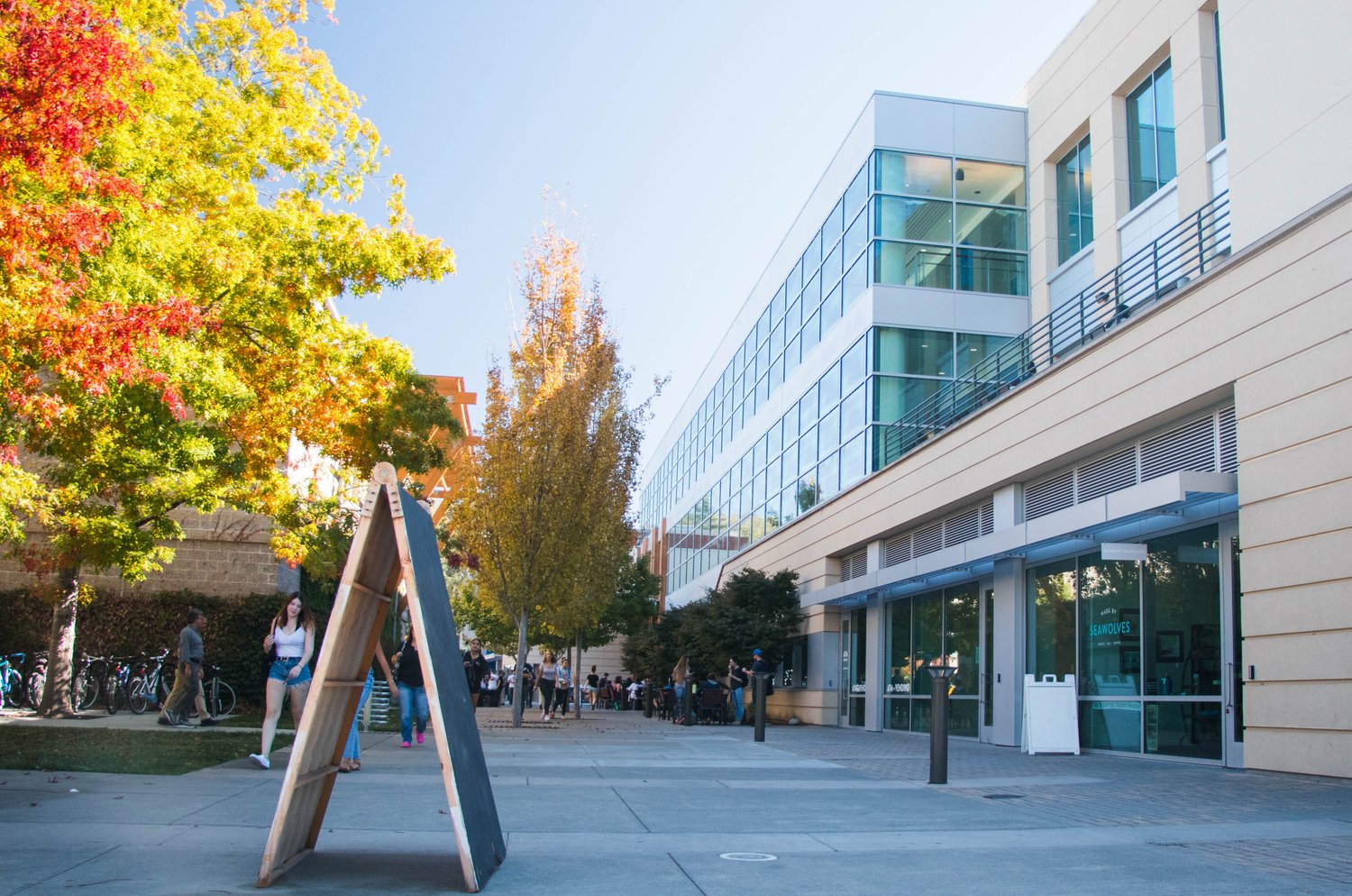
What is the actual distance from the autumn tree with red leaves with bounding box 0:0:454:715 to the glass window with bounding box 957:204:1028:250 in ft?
40.0

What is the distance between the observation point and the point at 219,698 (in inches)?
882

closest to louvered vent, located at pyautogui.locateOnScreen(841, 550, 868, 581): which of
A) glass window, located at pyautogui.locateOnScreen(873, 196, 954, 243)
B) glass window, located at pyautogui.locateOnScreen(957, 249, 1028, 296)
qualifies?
glass window, located at pyautogui.locateOnScreen(957, 249, 1028, 296)

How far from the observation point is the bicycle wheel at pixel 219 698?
20984 mm

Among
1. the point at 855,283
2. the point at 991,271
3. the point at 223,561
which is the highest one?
the point at 855,283

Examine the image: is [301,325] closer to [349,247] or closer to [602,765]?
[349,247]

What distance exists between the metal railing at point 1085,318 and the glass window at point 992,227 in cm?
259

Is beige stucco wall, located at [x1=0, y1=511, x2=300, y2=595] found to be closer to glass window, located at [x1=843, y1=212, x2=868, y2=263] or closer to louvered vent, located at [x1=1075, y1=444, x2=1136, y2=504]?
glass window, located at [x1=843, y1=212, x2=868, y2=263]

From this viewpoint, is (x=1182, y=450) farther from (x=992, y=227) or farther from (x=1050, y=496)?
(x=992, y=227)

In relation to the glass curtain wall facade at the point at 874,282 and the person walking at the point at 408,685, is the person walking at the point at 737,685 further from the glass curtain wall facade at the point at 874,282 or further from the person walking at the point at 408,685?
the person walking at the point at 408,685

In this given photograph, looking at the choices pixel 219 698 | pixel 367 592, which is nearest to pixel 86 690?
pixel 219 698

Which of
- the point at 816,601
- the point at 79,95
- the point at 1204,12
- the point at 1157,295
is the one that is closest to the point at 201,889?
the point at 79,95

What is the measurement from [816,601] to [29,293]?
21948 mm

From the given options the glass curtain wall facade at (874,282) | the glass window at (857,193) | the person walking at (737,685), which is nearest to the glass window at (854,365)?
the glass curtain wall facade at (874,282)

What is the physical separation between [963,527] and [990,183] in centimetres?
826
